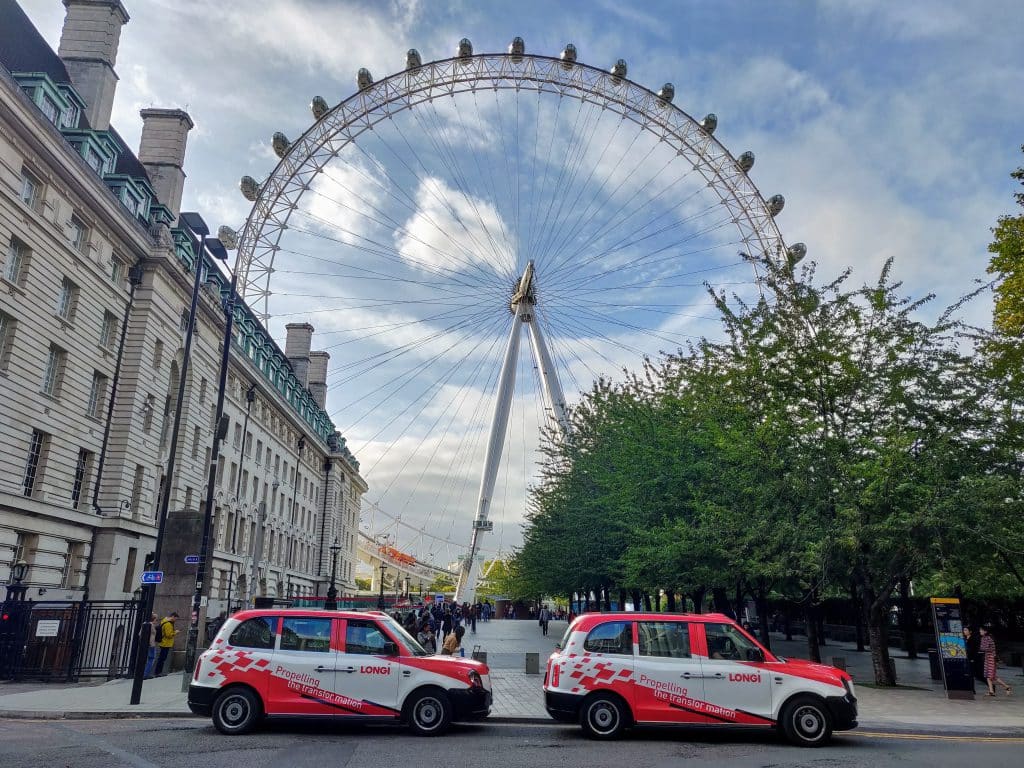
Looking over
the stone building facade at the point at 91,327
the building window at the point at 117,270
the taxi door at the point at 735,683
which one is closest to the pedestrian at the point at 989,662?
the taxi door at the point at 735,683

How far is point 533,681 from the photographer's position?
21.0 m

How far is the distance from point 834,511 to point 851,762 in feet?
41.0

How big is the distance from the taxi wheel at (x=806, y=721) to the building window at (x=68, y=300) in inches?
1170

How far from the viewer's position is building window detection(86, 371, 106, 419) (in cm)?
3368

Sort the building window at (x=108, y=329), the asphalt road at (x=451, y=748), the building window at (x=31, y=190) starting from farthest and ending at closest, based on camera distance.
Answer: the building window at (x=108, y=329), the building window at (x=31, y=190), the asphalt road at (x=451, y=748)

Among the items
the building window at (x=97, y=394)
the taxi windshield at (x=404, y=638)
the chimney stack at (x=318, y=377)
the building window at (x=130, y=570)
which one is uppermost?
the chimney stack at (x=318, y=377)

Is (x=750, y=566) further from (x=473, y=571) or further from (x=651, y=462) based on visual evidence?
(x=473, y=571)

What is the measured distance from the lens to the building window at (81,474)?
3244cm

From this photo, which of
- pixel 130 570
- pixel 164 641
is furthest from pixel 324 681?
pixel 130 570

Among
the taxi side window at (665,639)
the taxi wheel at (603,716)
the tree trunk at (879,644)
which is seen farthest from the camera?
the tree trunk at (879,644)

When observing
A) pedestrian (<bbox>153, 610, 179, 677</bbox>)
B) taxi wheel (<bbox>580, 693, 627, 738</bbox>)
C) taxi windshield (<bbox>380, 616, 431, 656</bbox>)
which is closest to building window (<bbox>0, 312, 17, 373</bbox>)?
pedestrian (<bbox>153, 610, 179, 677</bbox>)

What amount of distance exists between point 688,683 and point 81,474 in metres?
29.5

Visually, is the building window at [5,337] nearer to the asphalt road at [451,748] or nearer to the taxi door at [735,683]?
the asphalt road at [451,748]

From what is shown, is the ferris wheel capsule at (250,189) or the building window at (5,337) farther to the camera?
the ferris wheel capsule at (250,189)
